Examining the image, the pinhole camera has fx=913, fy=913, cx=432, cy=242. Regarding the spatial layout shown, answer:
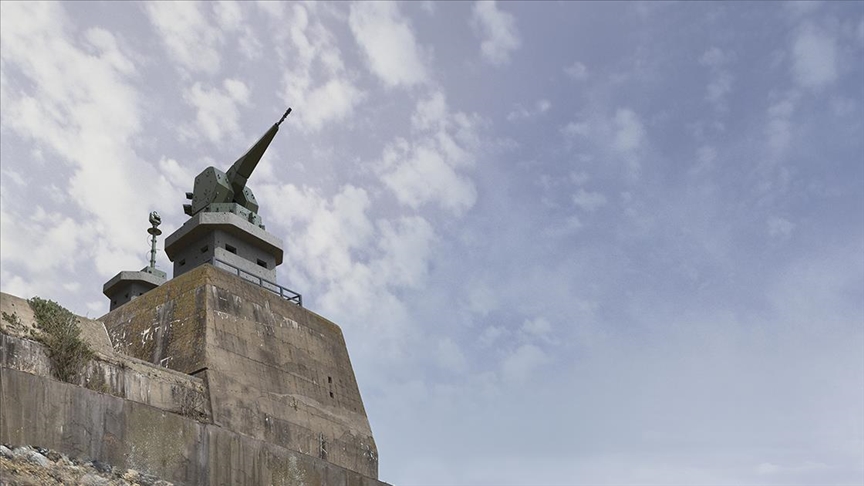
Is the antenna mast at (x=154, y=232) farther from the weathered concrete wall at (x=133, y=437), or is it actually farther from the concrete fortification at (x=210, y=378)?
the weathered concrete wall at (x=133, y=437)

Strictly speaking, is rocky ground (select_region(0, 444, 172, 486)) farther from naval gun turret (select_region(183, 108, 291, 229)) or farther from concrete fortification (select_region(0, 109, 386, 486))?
naval gun turret (select_region(183, 108, 291, 229))

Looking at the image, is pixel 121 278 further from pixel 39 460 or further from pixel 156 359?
pixel 39 460

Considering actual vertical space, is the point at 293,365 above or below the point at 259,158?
below

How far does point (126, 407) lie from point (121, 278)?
2542cm

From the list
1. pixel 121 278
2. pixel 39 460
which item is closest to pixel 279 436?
pixel 39 460

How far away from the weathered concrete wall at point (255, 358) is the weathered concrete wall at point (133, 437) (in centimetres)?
272

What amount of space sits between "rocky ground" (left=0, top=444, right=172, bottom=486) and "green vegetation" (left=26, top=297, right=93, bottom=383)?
3270 millimetres

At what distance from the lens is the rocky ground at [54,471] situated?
12148 millimetres

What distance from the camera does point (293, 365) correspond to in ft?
73.5

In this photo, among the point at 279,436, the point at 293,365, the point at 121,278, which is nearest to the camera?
the point at 279,436

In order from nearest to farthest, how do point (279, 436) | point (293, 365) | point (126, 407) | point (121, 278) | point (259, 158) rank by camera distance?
point (126, 407), point (279, 436), point (293, 365), point (259, 158), point (121, 278)

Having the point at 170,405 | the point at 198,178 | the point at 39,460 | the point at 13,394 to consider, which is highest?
the point at 198,178

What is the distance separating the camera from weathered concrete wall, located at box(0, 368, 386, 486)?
1315 cm

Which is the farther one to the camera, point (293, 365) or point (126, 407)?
point (293, 365)
